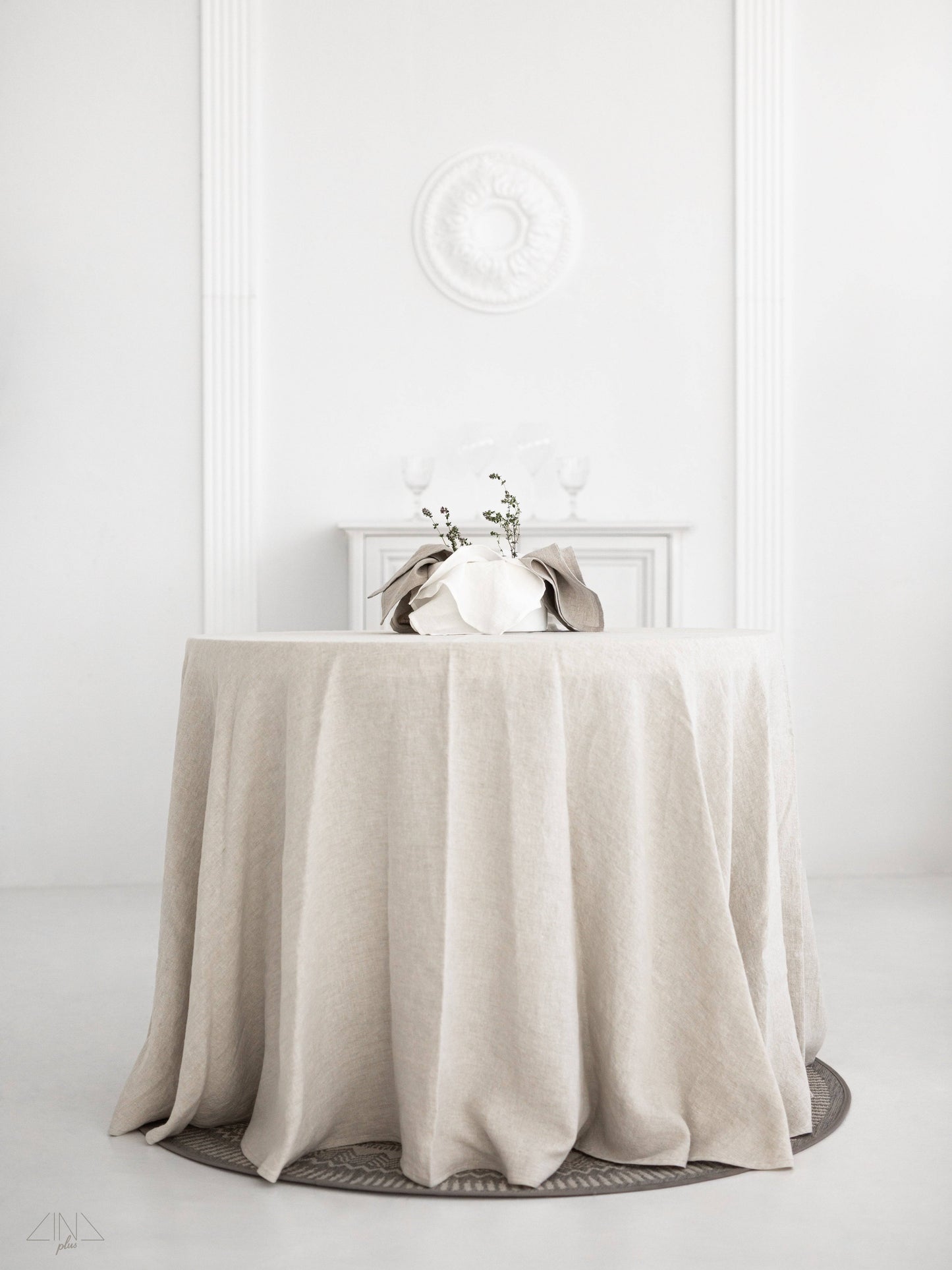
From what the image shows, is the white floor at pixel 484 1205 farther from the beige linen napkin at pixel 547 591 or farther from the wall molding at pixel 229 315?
the wall molding at pixel 229 315

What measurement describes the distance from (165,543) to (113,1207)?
2486 mm

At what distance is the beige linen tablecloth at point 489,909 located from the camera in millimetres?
1735

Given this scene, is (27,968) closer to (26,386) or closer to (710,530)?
(26,386)

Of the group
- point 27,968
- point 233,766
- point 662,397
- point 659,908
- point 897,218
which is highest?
point 897,218

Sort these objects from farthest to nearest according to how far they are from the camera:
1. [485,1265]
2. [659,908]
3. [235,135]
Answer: [235,135] < [659,908] < [485,1265]

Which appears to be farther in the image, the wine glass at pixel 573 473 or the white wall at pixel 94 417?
the white wall at pixel 94 417

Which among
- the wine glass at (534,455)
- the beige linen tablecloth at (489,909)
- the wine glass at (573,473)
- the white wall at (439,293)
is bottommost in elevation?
the beige linen tablecloth at (489,909)

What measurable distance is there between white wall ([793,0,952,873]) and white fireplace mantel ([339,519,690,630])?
60cm

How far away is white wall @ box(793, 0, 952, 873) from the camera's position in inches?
155

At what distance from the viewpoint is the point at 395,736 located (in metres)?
1.75

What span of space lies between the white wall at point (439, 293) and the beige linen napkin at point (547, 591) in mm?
1736

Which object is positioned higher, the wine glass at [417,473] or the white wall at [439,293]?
the white wall at [439,293]

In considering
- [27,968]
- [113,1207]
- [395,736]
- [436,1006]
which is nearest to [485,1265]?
[436,1006]

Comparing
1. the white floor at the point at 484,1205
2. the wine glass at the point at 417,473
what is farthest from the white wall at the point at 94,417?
the white floor at the point at 484,1205
